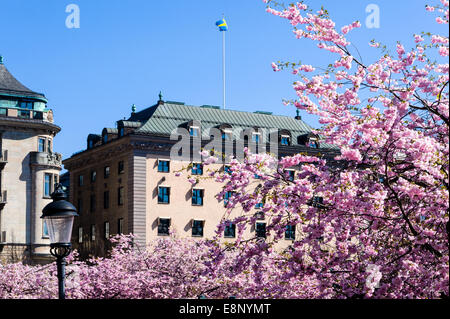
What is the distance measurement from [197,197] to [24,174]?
1555cm

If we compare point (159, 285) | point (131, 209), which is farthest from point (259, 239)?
point (131, 209)

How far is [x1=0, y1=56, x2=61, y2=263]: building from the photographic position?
75812 mm

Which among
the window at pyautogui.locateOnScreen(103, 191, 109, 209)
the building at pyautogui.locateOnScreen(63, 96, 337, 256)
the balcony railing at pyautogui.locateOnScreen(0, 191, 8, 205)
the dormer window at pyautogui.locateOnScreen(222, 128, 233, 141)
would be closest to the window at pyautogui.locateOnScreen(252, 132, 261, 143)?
the building at pyautogui.locateOnScreen(63, 96, 337, 256)

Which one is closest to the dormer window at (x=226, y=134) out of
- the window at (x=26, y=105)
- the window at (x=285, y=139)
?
the window at (x=285, y=139)

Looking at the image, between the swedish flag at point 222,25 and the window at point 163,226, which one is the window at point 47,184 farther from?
the swedish flag at point 222,25

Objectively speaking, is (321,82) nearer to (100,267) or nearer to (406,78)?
(406,78)

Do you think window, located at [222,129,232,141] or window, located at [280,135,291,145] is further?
window, located at [280,135,291,145]

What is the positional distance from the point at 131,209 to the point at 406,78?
59758mm

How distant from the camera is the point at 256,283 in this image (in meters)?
20.5

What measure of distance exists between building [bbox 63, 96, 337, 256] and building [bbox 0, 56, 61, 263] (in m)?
6.28

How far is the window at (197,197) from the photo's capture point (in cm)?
8050

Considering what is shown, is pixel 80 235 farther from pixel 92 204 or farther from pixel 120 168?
pixel 120 168

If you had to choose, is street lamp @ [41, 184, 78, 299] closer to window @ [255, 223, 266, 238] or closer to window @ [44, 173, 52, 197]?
window @ [255, 223, 266, 238]

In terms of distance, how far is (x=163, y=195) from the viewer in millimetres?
79625
